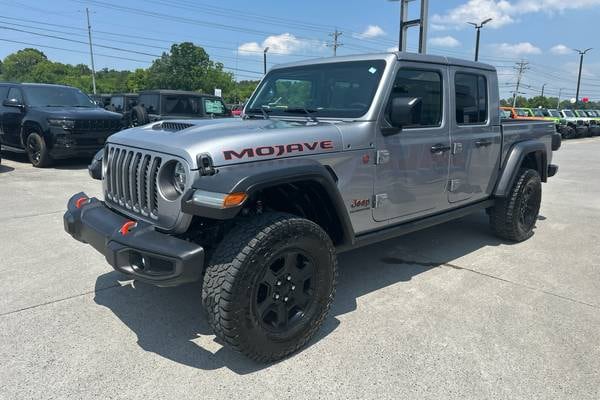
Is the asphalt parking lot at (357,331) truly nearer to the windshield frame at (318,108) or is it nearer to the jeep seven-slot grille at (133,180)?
the jeep seven-slot grille at (133,180)

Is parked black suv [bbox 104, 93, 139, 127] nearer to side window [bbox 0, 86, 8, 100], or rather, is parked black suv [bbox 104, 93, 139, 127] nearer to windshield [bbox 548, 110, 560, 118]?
side window [bbox 0, 86, 8, 100]

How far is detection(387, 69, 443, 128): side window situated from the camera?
11.9 ft

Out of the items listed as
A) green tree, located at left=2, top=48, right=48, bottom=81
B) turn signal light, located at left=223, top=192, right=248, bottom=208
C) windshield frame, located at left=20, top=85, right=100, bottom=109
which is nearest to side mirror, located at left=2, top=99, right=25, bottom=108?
windshield frame, located at left=20, top=85, right=100, bottom=109

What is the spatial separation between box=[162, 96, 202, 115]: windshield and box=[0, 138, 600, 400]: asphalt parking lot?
772cm

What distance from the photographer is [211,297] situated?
255 centimetres

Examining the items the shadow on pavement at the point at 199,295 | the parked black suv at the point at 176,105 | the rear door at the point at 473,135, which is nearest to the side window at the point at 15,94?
the parked black suv at the point at 176,105

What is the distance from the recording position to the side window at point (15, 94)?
1045 centimetres

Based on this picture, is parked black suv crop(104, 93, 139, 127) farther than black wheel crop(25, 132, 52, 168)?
Yes

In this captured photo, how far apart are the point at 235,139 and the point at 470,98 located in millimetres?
2728

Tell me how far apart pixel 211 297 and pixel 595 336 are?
261 cm

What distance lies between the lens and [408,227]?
3871 millimetres

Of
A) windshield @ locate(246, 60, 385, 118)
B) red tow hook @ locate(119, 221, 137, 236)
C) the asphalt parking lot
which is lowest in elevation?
the asphalt parking lot

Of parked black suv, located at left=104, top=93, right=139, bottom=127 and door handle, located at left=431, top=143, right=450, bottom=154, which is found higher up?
parked black suv, located at left=104, top=93, right=139, bottom=127

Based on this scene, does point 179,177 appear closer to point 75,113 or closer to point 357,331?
point 357,331
